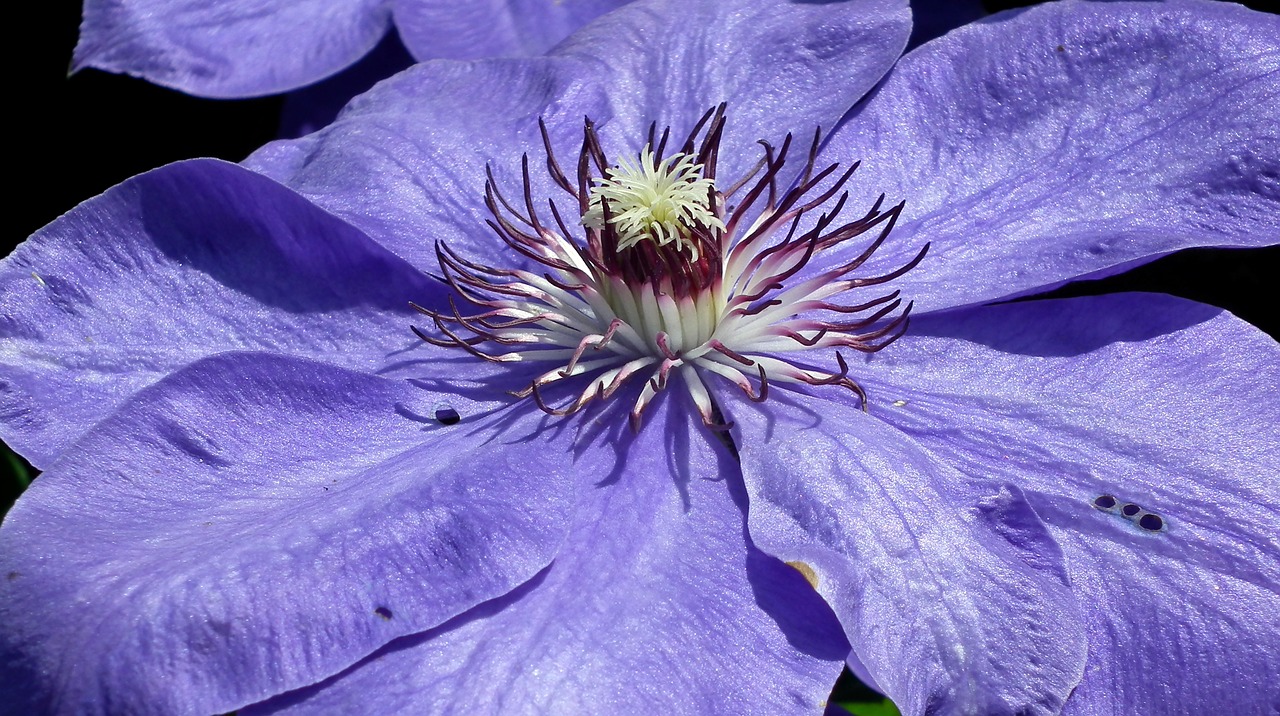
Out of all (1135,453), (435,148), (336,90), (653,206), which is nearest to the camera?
(1135,453)

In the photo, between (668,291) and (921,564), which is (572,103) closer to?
(668,291)

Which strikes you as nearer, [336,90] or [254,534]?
[254,534]

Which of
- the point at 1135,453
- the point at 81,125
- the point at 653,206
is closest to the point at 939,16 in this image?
the point at 653,206

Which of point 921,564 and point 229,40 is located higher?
point 229,40

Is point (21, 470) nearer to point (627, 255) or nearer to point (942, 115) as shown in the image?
point (627, 255)

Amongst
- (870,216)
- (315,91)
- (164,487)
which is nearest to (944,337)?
(870,216)

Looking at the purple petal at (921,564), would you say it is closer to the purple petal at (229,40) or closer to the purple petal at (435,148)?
the purple petal at (435,148)

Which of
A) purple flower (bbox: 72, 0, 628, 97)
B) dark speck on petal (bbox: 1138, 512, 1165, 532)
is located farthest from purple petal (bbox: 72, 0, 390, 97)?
dark speck on petal (bbox: 1138, 512, 1165, 532)
